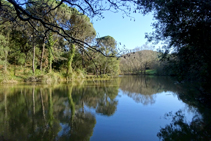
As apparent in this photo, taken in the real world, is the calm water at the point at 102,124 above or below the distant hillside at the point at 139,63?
below

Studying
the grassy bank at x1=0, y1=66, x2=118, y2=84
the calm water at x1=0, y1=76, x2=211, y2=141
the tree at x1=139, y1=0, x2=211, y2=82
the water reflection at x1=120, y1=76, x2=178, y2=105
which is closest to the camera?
the calm water at x1=0, y1=76, x2=211, y2=141

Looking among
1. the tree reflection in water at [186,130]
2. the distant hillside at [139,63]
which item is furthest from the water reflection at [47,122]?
the distant hillside at [139,63]

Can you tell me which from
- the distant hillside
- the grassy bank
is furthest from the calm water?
the distant hillside

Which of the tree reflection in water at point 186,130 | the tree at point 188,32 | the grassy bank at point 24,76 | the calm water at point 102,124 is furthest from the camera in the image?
the grassy bank at point 24,76

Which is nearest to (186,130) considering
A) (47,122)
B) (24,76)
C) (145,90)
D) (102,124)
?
(102,124)

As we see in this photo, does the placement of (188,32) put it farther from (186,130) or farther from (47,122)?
(47,122)

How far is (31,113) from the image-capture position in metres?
6.18

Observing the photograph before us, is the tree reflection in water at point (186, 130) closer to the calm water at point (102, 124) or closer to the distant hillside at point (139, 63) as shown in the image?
the calm water at point (102, 124)

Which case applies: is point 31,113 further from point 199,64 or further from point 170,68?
point 199,64

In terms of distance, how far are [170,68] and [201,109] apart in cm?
198

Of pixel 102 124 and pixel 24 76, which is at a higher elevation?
pixel 24 76

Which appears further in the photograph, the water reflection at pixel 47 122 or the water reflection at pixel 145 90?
the water reflection at pixel 145 90

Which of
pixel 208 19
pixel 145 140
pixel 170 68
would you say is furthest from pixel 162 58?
pixel 145 140

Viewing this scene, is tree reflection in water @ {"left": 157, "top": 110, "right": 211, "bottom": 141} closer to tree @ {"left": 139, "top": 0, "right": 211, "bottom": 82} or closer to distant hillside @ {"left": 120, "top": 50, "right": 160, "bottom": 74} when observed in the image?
tree @ {"left": 139, "top": 0, "right": 211, "bottom": 82}
